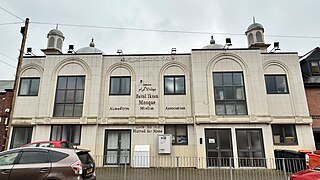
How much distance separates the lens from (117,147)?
14688mm

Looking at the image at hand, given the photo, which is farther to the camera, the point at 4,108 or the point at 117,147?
the point at 4,108

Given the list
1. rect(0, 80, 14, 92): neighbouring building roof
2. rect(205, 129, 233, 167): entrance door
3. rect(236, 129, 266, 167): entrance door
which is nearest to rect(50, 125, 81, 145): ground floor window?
rect(0, 80, 14, 92): neighbouring building roof

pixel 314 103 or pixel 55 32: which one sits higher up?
pixel 55 32

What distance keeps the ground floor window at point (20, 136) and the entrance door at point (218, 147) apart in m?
12.4

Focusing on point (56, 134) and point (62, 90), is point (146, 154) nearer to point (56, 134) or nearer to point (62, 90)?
point (56, 134)

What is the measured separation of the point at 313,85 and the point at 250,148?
7.33 m

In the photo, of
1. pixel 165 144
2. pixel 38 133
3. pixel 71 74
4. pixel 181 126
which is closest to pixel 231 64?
pixel 181 126

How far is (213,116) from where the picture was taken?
14219mm

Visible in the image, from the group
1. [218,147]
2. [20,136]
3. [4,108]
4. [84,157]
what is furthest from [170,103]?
[4,108]

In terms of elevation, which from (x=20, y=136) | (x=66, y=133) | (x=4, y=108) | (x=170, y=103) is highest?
(x=170, y=103)

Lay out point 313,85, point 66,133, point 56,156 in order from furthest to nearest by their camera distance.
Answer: point 313,85, point 66,133, point 56,156

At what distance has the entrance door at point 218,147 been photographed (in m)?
13.4

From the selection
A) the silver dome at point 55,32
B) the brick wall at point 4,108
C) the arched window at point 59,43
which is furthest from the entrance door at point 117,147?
the silver dome at point 55,32

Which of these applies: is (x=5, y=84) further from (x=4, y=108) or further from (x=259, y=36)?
(x=259, y=36)
